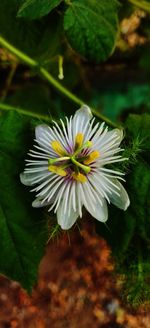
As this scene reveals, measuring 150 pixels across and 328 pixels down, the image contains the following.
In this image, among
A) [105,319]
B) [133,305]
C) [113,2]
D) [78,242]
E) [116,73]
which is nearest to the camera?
[113,2]

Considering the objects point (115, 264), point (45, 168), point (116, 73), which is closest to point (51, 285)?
point (115, 264)

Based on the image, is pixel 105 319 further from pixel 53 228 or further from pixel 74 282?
pixel 53 228

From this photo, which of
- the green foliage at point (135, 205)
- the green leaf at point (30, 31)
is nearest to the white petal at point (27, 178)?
the green foliage at point (135, 205)

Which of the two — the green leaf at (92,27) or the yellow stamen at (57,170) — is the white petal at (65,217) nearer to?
the yellow stamen at (57,170)

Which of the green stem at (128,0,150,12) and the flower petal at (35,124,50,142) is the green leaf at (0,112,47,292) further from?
the green stem at (128,0,150,12)

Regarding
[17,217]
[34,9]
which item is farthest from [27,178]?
[34,9]

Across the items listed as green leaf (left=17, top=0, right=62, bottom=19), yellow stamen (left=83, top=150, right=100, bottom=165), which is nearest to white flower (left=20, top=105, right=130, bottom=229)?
yellow stamen (left=83, top=150, right=100, bottom=165)

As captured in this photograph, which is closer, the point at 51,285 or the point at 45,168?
the point at 45,168

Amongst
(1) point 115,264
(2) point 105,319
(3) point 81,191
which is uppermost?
(3) point 81,191
